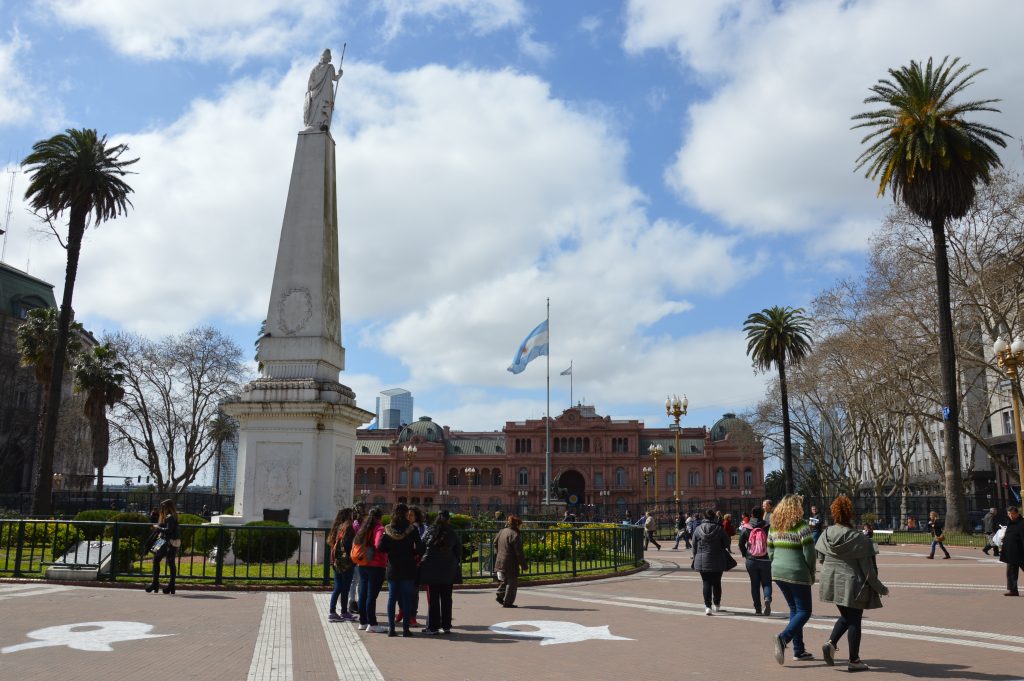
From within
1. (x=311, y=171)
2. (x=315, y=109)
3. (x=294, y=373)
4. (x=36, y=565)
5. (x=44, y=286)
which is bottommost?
(x=36, y=565)

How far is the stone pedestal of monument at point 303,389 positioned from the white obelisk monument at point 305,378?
2cm

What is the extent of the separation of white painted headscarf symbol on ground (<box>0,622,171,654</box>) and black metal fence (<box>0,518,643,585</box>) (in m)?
4.06

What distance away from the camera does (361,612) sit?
10.1 metres

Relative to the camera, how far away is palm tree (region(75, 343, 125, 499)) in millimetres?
44375

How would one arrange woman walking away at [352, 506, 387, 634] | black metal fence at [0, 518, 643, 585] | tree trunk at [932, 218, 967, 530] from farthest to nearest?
1. tree trunk at [932, 218, 967, 530]
2. black metal fence at [0, 518, 643, 585]
3. woman walking away at [352, 506, 387, 634]

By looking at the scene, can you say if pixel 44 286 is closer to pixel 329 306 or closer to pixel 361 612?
pixel 329 306

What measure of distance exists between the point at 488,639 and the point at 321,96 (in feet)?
52.1

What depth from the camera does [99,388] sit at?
146 ft

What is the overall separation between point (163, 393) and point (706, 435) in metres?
66.6

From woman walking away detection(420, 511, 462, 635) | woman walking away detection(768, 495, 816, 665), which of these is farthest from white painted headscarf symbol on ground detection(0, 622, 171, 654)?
woman walking away detection(768, 495, 816, 665)

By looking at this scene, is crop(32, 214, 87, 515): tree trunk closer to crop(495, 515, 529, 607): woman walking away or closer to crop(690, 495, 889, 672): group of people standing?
crop(495, 515, 529, 607): woman walking away

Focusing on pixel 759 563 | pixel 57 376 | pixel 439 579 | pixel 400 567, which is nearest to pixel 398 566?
pixel 400 567

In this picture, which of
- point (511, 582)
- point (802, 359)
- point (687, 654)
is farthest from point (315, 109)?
point (802, 359)

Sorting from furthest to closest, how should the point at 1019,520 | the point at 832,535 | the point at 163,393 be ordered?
1. the point at 163,393
2. the point at 1019,520
3. the point at 832,535
